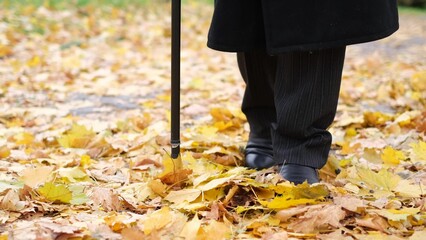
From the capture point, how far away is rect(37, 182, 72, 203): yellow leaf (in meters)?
1.74

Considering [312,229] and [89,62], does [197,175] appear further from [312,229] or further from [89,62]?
[89,62]

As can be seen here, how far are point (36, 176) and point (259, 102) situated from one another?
818mm

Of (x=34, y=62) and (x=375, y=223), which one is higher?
(x=375, y=223)

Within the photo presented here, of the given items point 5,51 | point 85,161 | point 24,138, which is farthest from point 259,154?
point 5,51

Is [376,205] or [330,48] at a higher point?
[330,48]

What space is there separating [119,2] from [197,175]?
6.58 meters

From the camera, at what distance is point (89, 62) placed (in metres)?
4.96

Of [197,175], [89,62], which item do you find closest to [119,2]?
[89,62]

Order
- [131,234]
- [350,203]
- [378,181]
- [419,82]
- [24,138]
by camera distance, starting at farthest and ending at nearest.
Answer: [419,82]
[24,138]
[378,181]
[350,203]
[131,234]

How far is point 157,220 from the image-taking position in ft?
5.15

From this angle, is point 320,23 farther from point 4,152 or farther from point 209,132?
point 4,152

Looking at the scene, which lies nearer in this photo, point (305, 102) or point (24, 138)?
point (305, 102)

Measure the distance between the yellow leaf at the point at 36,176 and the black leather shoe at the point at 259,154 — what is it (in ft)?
2.32

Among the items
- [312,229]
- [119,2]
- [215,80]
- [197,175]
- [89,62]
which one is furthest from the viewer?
[119,2]
